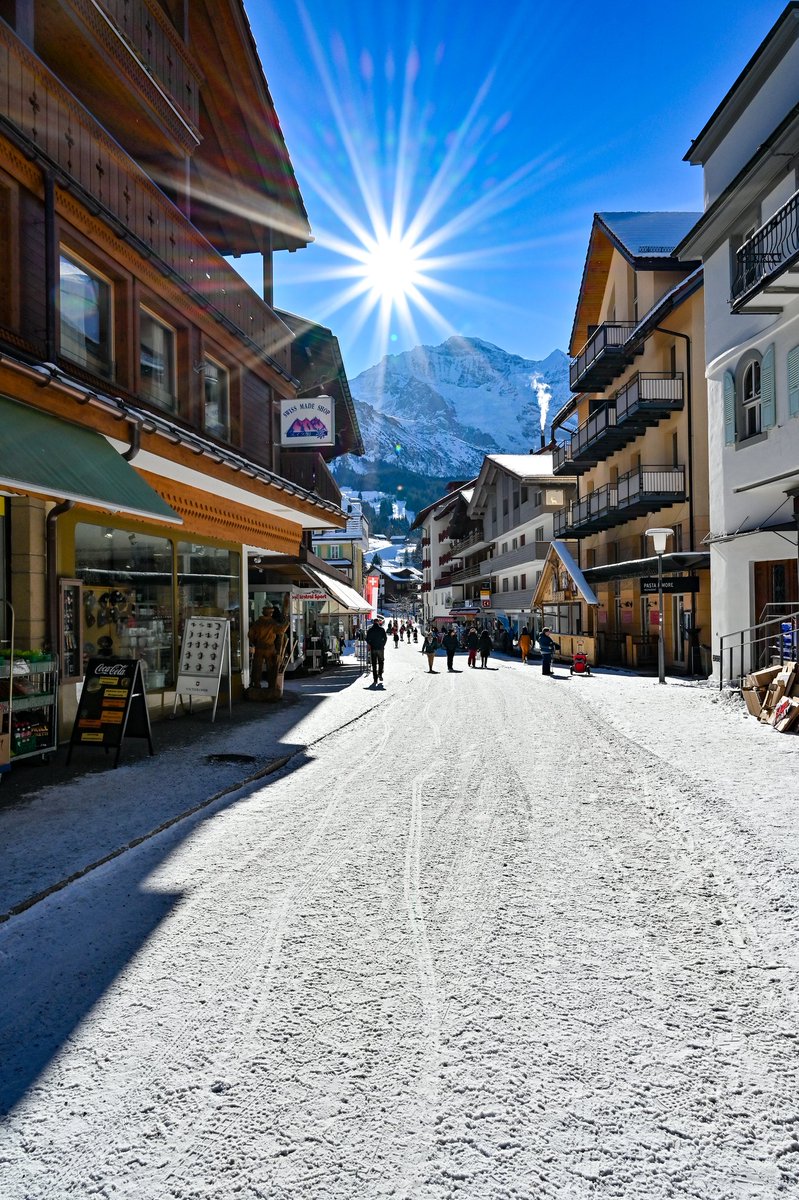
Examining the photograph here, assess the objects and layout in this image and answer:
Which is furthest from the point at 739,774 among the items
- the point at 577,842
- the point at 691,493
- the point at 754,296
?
the point at 691,493

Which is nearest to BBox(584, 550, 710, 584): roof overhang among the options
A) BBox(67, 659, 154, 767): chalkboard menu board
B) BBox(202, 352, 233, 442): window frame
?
BBox(202, 352, 233, 442): window frame

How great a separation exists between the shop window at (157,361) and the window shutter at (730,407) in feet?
40.7

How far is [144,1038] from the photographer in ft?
9.51

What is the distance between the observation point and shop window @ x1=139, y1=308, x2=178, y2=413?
11.5 metres

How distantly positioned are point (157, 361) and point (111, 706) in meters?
6.74

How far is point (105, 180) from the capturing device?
31.3ft

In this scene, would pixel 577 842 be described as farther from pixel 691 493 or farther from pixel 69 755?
pixel 691 493

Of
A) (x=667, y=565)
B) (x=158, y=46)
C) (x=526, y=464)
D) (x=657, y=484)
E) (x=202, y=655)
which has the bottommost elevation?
(x=202, y=655)

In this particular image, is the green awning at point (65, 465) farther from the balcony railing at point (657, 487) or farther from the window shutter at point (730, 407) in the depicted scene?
the balcony railing at point (657, 487)

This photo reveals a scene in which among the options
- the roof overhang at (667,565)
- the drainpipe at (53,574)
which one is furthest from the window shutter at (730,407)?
the drainpipe at (53,574)

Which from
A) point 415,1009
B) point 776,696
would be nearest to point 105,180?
point 415,1009

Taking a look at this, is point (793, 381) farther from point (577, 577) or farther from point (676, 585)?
point (577, 577)

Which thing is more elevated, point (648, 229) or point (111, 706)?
point (648, 229)

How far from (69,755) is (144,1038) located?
18.7ft
